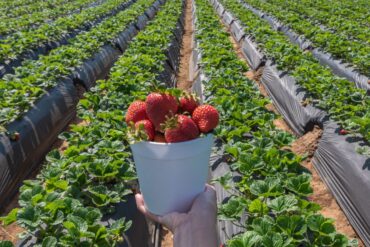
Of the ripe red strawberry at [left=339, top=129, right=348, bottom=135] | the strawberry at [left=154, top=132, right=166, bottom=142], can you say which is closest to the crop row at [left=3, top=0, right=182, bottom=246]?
the strawberry at [left=154, top=132, right=166, bottom=142]

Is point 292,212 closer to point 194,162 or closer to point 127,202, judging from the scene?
point 194,162

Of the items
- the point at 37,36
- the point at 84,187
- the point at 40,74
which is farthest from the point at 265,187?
the point at 37,36

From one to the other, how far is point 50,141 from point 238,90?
9.78 ft

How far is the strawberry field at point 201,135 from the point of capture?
2.56 metres

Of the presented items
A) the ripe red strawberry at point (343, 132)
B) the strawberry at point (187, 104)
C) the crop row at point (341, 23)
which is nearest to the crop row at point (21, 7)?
the crop row at point (341, 23)

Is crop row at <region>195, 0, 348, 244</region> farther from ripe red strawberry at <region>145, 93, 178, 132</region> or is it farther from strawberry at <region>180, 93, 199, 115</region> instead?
ripe red strawberry at <region>145, 93, 178, 132</region>

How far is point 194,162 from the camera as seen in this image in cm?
241

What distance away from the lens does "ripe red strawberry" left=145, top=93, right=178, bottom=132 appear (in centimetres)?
238

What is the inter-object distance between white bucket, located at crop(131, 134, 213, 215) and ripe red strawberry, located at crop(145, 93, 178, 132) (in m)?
0.16

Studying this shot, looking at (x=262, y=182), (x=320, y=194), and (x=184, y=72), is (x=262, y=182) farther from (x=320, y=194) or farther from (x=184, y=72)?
(x=184, y=72)

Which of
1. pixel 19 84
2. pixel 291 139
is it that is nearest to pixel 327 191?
pixel 291 139

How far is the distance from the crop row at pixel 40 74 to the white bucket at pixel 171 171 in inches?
124

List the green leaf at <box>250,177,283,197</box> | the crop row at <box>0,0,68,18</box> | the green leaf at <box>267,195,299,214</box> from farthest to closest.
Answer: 1. the crop row at <box>0,0,68,18</box>
2. the green leaf at <box>250,177,283,197</box>
3. the green leaf at <box>267,195,299,214</box>

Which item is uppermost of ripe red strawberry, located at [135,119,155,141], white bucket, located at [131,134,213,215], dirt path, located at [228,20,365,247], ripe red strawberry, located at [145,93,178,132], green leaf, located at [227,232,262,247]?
ripe red strawberry, located at [145,93,178,132]
